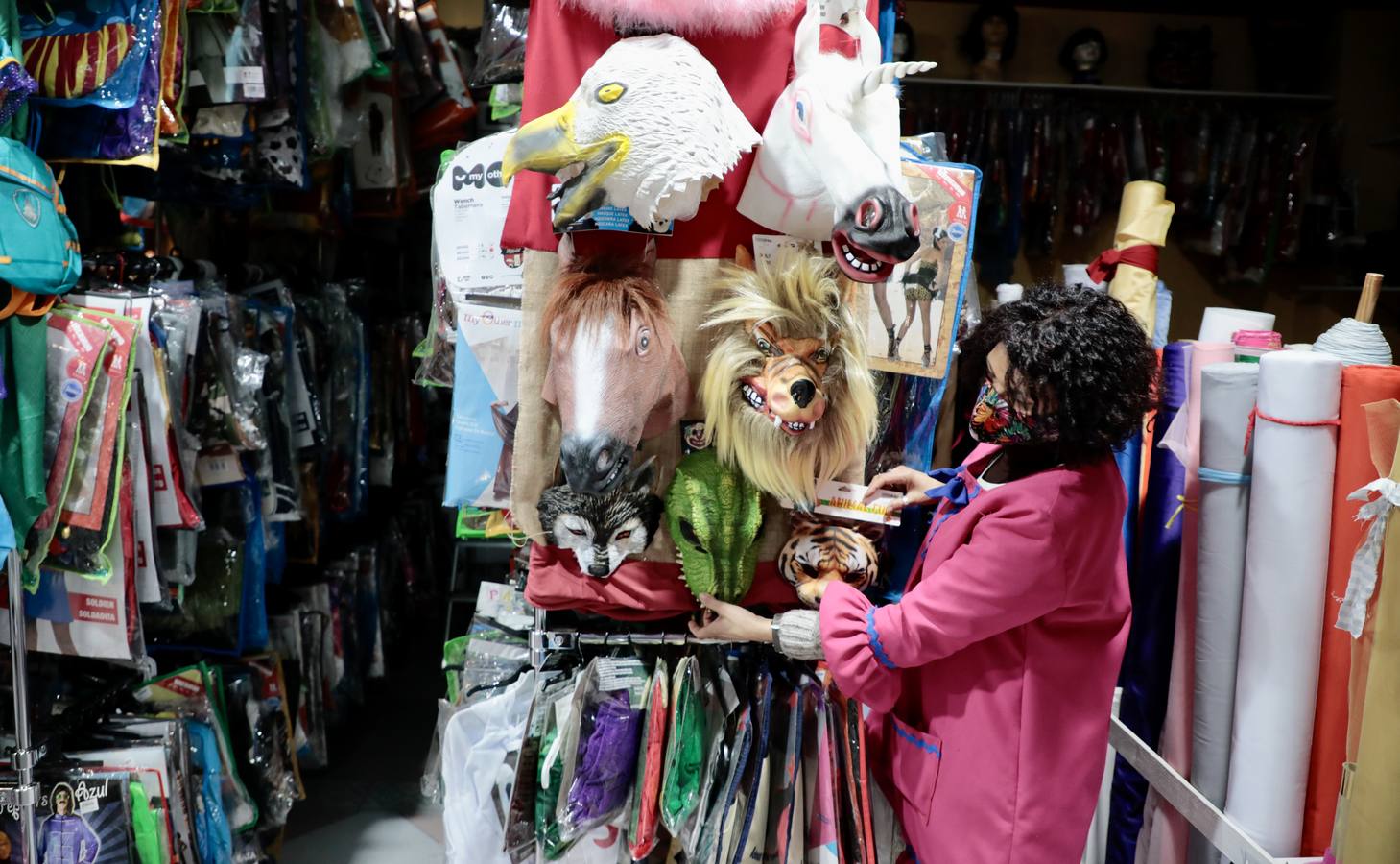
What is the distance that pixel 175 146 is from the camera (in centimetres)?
269

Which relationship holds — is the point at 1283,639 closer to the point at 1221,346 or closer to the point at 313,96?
the point at 1221,346

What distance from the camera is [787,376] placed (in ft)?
4.35

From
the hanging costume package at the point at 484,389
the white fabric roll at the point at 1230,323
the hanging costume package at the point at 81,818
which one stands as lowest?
the hanging costume package at the point at 81,818

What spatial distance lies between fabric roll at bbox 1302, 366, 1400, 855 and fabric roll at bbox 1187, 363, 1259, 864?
0.42 ft

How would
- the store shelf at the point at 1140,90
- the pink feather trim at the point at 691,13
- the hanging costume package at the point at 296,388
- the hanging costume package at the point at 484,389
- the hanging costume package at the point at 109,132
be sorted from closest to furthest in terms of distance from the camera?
the pink feather trim at the point at 691,13 < the hanging costume package at the point at 484,389 < the hanging costume package at the point at 109,132 < the hanging costume package at the point at 296,388 < the store shelf at the point at 1140,90

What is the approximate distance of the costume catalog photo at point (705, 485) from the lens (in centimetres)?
134

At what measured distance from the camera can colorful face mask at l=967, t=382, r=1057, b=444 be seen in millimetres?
1398

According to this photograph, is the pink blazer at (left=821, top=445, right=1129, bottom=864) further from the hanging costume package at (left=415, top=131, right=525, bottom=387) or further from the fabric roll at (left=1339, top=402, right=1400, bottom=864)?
the hanging costume package at (left=415, top=131, right=525, bottom=387)

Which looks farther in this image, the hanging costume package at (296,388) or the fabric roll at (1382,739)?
the hanging costume package at (296,388)

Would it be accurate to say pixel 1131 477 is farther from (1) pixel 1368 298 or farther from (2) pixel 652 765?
(2) pixel 652 765

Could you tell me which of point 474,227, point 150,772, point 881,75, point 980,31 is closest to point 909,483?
point 881,75

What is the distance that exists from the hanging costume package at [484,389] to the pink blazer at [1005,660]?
0.73 m

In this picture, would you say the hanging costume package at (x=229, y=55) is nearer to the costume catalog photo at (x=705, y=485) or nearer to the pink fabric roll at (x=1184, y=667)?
the costume catalog photo at (x=705, y=485)

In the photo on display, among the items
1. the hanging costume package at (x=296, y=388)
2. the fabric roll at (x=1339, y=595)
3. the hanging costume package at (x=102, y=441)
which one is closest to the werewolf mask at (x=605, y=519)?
the fabric roll at (x=1339, y=595)
